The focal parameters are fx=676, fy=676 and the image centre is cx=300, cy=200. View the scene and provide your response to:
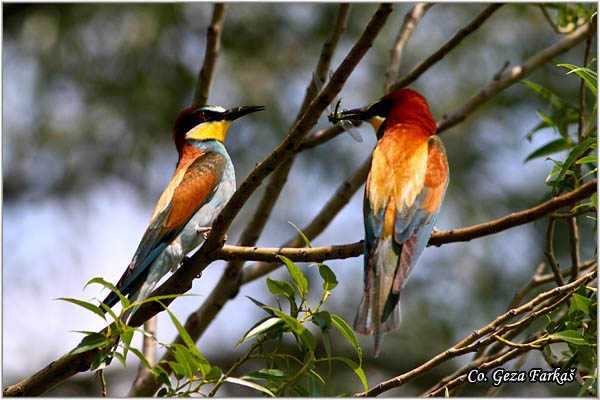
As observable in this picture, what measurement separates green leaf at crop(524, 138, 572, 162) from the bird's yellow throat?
136 centimetres

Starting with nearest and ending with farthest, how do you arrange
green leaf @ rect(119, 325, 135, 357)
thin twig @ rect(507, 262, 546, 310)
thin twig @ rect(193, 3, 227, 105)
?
green leaf @ rect(119, 325, 135, 357), thin twig @ rect(507, 262, 546, 310), thin twig @ rect(193, 3, 227, 105)

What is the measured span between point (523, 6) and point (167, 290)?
3.17m

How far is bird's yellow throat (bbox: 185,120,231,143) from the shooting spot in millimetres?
3065

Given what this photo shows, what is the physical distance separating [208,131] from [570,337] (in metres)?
1.91

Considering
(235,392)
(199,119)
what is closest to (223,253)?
(199,119)

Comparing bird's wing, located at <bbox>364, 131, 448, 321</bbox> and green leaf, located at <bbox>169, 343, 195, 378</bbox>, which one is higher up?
bird's wing, located at <bbox>364, 131, 448, 321</bbox>

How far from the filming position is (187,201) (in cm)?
265

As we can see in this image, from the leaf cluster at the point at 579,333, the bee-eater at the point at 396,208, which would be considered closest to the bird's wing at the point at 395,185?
the bee-eater at the point at 396,208

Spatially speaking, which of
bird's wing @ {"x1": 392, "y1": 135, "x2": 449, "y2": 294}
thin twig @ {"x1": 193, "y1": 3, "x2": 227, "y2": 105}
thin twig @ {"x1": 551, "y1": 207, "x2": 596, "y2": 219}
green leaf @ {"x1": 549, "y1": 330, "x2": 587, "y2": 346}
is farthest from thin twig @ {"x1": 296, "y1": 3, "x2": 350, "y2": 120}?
green leaf @ {"x1": 549, "y1": 330, "x2": 587, "y2": 346}

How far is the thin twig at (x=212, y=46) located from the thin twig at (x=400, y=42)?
0.77 metres

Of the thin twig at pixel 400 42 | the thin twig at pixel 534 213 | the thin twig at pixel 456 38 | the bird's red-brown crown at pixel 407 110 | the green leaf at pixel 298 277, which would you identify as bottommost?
the green leaf at pixel 298 277

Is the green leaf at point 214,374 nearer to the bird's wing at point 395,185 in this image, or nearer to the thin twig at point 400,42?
the bird's wing at point 395,185

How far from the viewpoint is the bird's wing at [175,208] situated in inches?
95.3

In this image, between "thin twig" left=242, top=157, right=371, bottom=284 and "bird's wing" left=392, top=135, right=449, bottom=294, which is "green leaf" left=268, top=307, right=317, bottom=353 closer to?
"bird's wing" left=392, top=135, right=449, bottom=294
